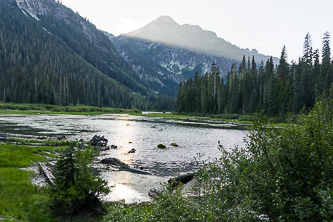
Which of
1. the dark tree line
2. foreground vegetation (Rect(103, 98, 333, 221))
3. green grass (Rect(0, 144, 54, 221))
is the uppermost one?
the dark tree line

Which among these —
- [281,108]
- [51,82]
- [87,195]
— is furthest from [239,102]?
[51,82]

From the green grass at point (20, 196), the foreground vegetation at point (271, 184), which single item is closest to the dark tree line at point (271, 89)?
the foreground vegetation at point (271, 184)

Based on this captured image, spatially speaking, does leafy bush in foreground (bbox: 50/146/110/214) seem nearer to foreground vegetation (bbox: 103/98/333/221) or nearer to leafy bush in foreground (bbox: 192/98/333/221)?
foreground vegetation (bbox: 103/98/333/221)

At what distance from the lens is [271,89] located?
332ft

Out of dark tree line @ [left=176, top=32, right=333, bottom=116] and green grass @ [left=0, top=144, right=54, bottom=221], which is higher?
dark tree line @ [left=176, top=32, right=333, bottom=116]

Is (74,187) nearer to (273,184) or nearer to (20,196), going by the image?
(20,196)

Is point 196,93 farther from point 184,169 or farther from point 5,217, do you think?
point 5,217

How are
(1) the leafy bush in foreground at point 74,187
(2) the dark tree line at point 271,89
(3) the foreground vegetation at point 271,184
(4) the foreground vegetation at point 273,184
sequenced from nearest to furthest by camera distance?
1. (3) the foreground vegetation at point 271,184
2. (4) the foreground vegetation at point 273,184
3. (1) the leafy bush in foreground at point 74,187
4. (2) the dark tree line at point 271,89

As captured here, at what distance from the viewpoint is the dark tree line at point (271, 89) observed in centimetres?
9269

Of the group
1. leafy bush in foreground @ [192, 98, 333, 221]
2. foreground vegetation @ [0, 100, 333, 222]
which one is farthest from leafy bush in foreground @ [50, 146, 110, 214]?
leafy bush in foreground @ [192, 98, 333, 221]

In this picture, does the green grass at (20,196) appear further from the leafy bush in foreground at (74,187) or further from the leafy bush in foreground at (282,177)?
the leafy bush in foreground at (282,177)

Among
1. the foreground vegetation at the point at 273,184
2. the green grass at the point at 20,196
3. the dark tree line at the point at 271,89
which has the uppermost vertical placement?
the dark tree line at the point at 271,89

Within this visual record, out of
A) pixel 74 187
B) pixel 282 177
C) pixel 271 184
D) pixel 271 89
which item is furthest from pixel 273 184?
pixel 271 89

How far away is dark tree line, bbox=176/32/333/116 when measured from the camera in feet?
304
